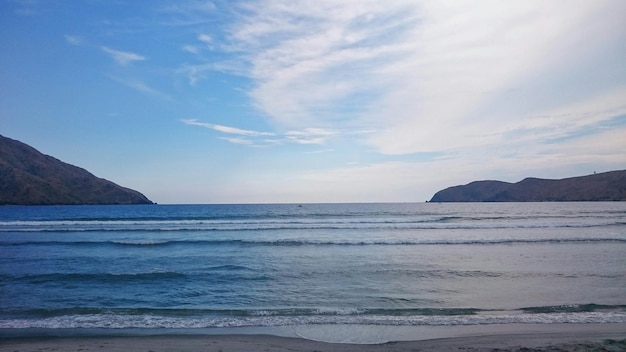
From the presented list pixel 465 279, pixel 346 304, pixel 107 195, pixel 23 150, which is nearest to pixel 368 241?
pixel 465 279

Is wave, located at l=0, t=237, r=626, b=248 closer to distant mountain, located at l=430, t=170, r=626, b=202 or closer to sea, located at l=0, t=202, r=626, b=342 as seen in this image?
sea, located at l=0, t=202, r=626, b=342

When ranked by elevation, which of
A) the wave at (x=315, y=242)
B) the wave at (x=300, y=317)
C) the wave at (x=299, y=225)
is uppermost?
the wave at (x=299, y=225)

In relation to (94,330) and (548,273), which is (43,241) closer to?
(94,330)

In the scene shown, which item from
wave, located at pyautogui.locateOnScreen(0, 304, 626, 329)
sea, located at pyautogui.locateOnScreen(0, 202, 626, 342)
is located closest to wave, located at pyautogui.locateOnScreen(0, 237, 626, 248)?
sea, located at pyautogui.locateOnScreen(0, 202, 626, 342)

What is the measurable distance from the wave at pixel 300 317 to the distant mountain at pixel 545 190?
391 ft

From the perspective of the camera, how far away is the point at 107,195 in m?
129

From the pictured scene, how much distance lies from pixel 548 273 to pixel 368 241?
38.7ft

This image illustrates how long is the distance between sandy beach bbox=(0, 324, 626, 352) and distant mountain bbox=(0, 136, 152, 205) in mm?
116207

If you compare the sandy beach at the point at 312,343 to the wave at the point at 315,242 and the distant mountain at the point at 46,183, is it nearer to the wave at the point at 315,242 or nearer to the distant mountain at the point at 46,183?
the wave at the point at 315,242

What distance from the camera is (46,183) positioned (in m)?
113

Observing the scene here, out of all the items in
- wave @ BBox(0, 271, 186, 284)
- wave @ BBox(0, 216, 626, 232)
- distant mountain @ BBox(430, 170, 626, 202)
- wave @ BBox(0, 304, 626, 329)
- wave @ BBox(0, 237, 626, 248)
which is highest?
distant mountain @ BBox(430, 170, 626, 202)

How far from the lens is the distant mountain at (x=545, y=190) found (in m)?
109

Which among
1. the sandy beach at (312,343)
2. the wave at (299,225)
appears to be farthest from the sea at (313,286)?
the wave at (299,225)

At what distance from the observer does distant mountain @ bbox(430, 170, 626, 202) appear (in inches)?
4284
